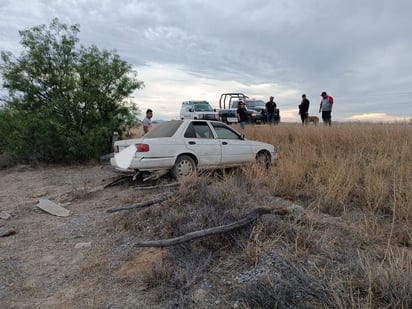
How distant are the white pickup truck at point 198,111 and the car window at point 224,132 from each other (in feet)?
39.6

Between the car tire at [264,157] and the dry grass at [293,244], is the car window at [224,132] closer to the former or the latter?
the car tire at [264,157]

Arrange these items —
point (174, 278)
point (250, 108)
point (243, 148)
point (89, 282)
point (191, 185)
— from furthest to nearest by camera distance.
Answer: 1. point (250, 108)
2. point (243, 148)
3. point (191, 185)
4. point (89, 282)
5. point (174, 278)

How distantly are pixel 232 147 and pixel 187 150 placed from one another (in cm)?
148

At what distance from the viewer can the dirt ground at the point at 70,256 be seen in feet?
9.29

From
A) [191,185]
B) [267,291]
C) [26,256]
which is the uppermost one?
[191,185]

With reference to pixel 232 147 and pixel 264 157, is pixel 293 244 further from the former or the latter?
pixel 264 157

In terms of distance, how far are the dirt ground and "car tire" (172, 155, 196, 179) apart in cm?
120

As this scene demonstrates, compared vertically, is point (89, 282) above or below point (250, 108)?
below

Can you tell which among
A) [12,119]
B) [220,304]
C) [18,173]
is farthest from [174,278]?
[12,119]

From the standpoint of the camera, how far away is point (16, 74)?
10.7 metres

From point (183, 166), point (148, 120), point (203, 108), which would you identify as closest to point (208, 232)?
point (183, 166)

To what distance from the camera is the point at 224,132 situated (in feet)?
26.6

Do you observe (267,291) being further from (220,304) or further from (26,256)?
(26,256)

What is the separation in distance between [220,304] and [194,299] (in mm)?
238
